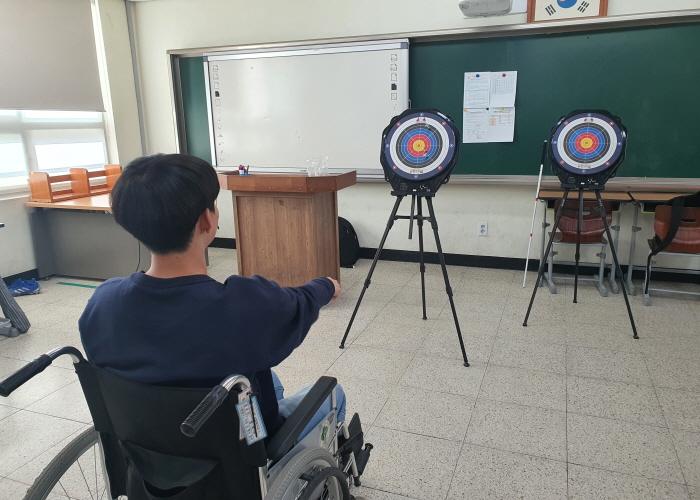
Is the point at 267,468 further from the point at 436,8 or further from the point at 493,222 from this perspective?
the point at 436,8

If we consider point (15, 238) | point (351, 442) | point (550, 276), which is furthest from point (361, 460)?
point (15, 238)

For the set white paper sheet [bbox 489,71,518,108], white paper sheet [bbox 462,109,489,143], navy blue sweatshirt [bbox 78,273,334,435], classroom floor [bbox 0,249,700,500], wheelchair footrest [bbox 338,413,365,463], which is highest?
white paper sheet [bbox 489,71,518,108]

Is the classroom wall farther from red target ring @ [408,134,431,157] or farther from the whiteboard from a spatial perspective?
red target ring @ [408,134,431,157]

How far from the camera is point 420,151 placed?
252 cm

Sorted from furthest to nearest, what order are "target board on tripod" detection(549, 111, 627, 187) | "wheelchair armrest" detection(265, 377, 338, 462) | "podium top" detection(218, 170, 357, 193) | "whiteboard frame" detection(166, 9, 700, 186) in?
"whiteboard frame" detection(166, 9, 700, 186) → "podium top" detection(218, 170, 357, 193) → "target board on tripod" detection(549, 111, 627, 187) → "wheelchair armrest" detection(265, 377, 338, 462)

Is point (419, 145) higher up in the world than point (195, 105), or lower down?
lower down

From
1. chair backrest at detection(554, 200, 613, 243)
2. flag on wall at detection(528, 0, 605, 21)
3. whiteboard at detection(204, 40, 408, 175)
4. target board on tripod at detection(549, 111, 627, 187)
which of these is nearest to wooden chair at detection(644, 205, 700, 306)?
chair backrest at detection(554, 200, 613, 243)

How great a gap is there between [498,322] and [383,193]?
173cm

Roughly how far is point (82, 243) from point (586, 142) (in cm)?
379

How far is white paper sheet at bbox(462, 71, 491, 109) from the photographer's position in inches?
153

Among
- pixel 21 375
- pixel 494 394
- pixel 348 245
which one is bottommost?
pixel 494 394

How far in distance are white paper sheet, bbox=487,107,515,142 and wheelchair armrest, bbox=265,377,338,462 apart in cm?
322

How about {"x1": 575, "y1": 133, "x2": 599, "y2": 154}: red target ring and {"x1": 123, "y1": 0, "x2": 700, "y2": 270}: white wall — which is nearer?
{"x1": 575, "y1": 133, "x2": 599, "y2": 154}: red target ring

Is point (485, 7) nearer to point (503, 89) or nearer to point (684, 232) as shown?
point (503, 89)
